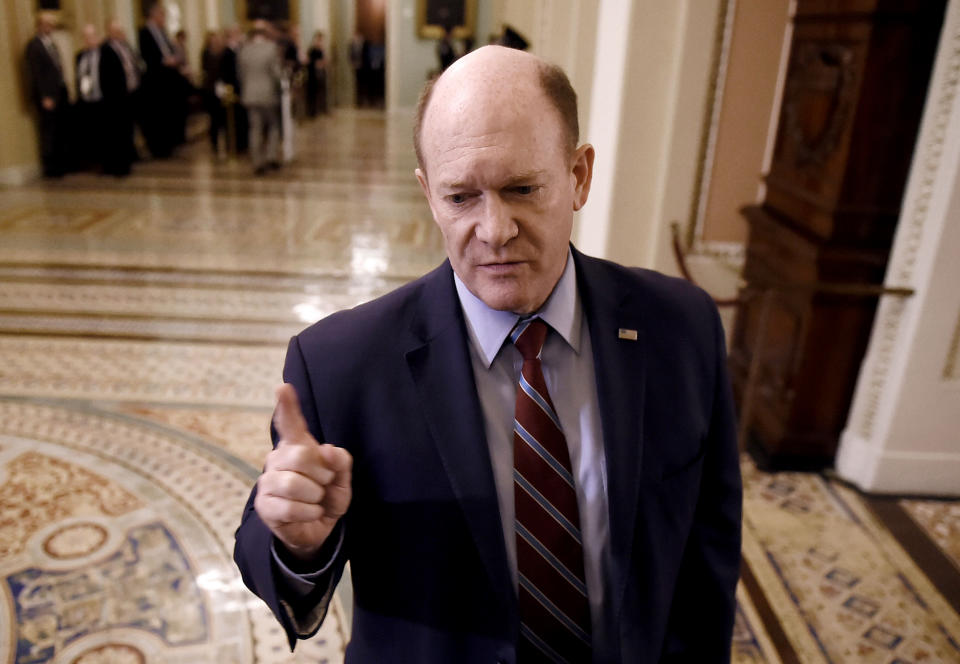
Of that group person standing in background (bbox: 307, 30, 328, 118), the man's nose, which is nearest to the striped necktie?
the man's nose

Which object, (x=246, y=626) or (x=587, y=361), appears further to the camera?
(x=246, y=626)

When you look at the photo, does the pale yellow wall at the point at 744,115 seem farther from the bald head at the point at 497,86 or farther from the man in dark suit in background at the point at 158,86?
the man in dark suit in background at the point at 158,86

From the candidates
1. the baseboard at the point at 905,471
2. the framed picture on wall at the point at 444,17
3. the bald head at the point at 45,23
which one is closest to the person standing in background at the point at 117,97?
the bald head at the point at 45,23

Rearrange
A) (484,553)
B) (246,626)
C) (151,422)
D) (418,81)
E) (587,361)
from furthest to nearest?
(418,81), (151,422), (246,626), (587,361), (484,553)

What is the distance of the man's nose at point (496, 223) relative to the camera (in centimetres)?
100

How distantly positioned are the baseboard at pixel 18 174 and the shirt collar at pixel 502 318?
927 centimetres

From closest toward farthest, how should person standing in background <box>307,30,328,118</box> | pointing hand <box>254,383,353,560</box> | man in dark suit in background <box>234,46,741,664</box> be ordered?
pointing hand <box>254,383,353,560</box> → man in dark suit in background <box>234,46,741,664</box> → person standing in background <box>307,30,328,118</box>

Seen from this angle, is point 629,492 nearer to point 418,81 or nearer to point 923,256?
point 923,256

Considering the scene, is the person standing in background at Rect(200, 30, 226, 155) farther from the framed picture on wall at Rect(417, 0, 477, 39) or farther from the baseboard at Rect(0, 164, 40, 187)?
the framed picture on wall at Rect(417, 0, 477, 39)

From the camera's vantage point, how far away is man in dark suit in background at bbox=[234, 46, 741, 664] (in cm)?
103

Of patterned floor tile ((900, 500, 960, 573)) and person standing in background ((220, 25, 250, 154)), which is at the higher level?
person standing in background ((220, 25, 250, 154))

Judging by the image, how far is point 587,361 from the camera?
118 cm

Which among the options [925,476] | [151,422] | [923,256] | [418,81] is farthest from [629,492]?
[418,81]

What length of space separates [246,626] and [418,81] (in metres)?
18.0
